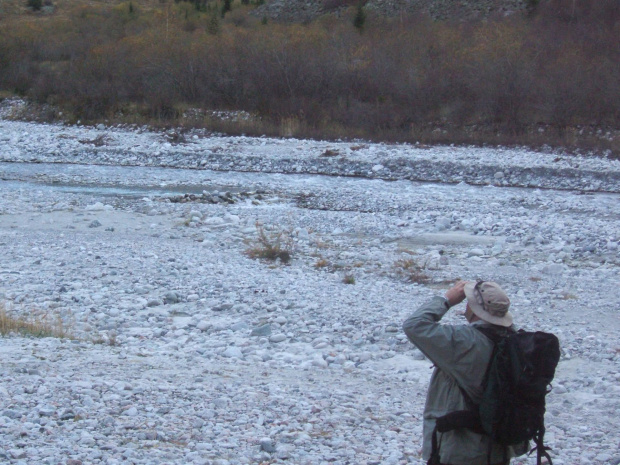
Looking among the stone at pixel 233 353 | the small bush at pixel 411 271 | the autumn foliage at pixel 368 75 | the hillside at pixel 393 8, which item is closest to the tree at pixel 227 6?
the hillside at pixel 393 8

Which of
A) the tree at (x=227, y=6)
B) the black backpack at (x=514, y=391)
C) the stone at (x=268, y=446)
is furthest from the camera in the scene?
the tree at (x=227, y=6)

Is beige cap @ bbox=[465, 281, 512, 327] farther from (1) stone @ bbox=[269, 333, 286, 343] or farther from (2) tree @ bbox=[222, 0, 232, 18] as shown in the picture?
(2) tree @ bbox=[222, 0, 232, 18]

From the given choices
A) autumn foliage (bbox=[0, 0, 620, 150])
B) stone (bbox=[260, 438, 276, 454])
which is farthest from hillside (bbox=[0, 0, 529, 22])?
stone (bbox=[260, 438, 276, 454])

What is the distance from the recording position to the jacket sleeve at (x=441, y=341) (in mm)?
3189

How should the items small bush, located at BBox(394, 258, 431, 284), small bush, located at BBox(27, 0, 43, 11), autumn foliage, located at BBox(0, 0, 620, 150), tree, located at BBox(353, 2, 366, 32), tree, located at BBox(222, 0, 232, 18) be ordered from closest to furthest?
small bush, located at BBox(394, 258, 431, 284)
autumn foliage, located at BBox(0, 0, 620, 150)
tree, located at BBox(353, 2, 366, 32)
tree, located at BBox(222, 0, 232, 18)
small bush, located at BBox(27, 0, 43, 11)

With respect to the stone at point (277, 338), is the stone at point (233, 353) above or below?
above

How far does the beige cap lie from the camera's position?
10.7 feet

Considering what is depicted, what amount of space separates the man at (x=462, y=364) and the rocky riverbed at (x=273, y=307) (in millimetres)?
1353

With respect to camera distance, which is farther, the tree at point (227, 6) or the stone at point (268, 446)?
the tree at point (227, 6)

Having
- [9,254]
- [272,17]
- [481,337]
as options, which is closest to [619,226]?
[9,254]

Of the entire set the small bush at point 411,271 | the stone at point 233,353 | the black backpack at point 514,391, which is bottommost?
the small bush at point 411,271

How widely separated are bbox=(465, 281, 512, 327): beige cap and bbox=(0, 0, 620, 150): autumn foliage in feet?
75.7

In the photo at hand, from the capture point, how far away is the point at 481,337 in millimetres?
3215

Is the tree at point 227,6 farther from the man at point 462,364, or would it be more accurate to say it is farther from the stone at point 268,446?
the man at point 462,364
